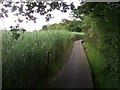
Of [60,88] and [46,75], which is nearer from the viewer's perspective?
[60,88]

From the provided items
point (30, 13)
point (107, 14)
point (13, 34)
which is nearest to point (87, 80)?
point (107, 14)

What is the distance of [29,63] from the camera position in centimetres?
789

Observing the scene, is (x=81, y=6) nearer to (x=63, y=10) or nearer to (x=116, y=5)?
(x=63, y=10)

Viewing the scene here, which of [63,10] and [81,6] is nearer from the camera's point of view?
[63,10]

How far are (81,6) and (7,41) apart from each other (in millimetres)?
5756

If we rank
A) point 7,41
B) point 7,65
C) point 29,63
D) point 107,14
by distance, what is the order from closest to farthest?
point 7,65 → point 7,41 → point 29,63 → point 107,14

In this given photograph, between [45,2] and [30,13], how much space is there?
2.60ft

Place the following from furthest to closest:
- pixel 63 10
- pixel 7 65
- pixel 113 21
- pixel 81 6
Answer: pixel 81 6
pixel 63 10
pixel 113 21
pixel 7 65

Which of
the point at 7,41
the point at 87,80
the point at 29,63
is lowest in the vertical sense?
the point at 87,80

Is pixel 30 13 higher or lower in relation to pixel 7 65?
higher

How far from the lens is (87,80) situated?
1066cm

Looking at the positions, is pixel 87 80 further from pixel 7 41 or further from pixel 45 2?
pixel 7 41

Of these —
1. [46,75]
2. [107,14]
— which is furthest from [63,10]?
[46,75]

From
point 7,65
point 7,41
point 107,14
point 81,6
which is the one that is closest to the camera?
point 7,65
